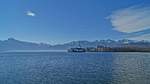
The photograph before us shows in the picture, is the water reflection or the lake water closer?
the water reflection

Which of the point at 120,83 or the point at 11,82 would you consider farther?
the point at 11,82

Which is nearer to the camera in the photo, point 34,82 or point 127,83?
point 127,83

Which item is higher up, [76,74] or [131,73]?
[131,73]

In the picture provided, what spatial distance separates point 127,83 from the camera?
1427 inches

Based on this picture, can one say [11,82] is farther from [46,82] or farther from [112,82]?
[112,82]

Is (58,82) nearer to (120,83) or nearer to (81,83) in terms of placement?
(81,83)

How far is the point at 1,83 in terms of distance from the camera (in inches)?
1501

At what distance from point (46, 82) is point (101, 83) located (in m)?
8.42

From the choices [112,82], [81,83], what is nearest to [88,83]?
[81,83]

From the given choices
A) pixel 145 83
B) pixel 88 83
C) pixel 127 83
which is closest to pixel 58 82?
pixel 88 83

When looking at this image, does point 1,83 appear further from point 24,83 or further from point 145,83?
point 145,83

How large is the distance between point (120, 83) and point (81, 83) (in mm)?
5681

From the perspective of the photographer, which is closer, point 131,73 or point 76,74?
point 76,74

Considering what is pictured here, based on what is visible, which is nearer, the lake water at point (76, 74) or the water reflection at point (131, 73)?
the water reflection at point (131, 73)
